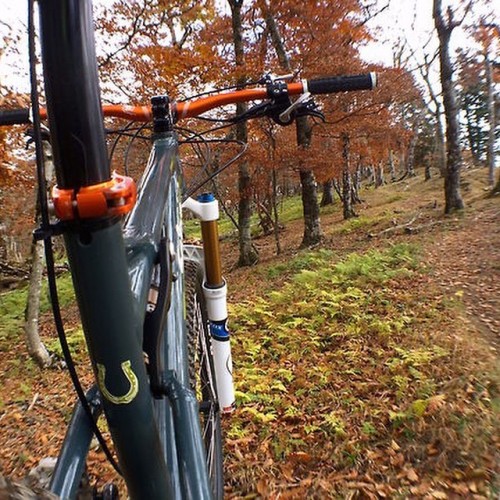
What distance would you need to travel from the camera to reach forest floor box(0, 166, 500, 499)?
2.64 m

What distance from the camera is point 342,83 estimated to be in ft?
6.49

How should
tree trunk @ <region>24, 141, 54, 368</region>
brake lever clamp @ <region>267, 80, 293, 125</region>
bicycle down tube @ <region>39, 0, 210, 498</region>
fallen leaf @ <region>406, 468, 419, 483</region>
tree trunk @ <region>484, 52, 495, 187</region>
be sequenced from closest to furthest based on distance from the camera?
bicycle down tube @ <region>39, 0, 210, 498</region> < brake lever clamp @ <region>267, 80, 293, 125</region> < fallen leaf @ <region>406, 468, 419, 483</region> < tree trunk @ <region>24, 141, 54, 368</region> < tree trunk @ <region>484, 52, 495, 187</region>

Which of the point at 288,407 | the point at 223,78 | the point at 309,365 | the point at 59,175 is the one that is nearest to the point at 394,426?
the point at 288,407

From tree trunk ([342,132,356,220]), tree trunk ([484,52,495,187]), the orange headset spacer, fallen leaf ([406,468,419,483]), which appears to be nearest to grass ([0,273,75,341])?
fallen leaf ([406,468,419,483])

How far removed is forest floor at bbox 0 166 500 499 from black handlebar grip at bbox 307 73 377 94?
6.48 feet

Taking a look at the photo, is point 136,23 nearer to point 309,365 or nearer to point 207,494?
point 309,365

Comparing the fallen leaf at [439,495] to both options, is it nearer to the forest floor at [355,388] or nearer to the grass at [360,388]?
the forest floor at [355,388]

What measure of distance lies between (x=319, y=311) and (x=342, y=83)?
3.79 meters

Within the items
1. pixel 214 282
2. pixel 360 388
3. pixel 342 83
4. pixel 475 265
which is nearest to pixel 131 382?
pixel 214 282

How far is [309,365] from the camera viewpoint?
13.3ft

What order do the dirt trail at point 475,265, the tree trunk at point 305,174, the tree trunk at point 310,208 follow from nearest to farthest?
the dirt trail at point 475,265
the tree trunk at point 305,174
the tree trunk at point 310,208

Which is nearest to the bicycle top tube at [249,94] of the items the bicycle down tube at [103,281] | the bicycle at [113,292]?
the bicycle at [113,292]

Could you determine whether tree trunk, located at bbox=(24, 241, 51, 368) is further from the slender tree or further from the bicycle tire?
the slender tree

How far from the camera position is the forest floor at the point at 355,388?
264 centimetres
